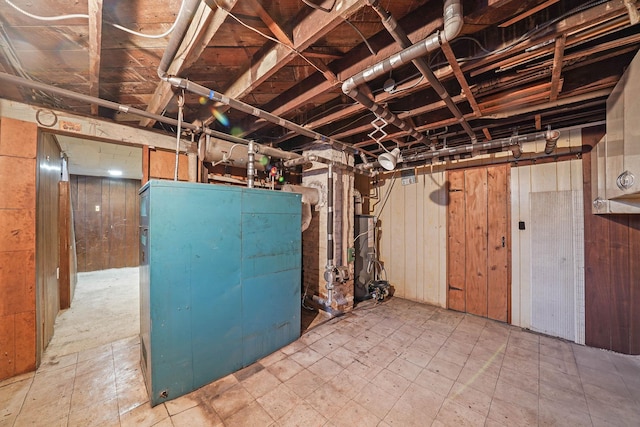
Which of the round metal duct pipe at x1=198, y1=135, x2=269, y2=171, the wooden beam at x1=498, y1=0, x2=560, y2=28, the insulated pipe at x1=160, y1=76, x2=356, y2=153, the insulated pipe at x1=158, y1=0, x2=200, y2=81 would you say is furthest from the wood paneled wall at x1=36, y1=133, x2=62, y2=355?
the wooden beam at x1=498, y1=0, x2=560, y2=28

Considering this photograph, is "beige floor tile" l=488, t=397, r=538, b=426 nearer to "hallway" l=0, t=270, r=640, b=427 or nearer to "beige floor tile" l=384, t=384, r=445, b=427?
"hallway" l=0, t=270, r=640, b=427

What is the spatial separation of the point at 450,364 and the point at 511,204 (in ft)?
7.44

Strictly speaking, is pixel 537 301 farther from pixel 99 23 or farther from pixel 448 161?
pixel 99 23

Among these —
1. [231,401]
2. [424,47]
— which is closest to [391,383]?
[231,401]

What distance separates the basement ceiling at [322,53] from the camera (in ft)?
4.23

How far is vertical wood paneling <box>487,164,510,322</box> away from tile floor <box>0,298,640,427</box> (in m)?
0.54

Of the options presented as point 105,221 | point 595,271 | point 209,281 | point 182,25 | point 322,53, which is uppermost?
point 322,53

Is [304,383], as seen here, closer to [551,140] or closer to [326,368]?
[326,368]

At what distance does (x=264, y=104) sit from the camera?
8.09ft

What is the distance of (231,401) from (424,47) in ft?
9.06

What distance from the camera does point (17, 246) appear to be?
198 centimetres

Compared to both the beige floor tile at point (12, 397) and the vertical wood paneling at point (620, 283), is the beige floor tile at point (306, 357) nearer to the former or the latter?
the beige floor tile at point (12, 397)

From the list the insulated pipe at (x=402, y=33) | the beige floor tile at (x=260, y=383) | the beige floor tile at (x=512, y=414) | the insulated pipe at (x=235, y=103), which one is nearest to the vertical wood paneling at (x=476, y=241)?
the beige floor tile at (x=512, y=414)

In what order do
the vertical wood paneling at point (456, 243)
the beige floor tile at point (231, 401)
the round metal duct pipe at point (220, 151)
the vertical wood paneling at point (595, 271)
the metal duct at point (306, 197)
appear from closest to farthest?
the beige floor tile at point (231, 401) < the vertical wood paneling at point (595, 271) < the round metal duct pipe at point (220, 151) < the metal duct at point (306, 197) < the vertical wood paneling at point (456, 243)
